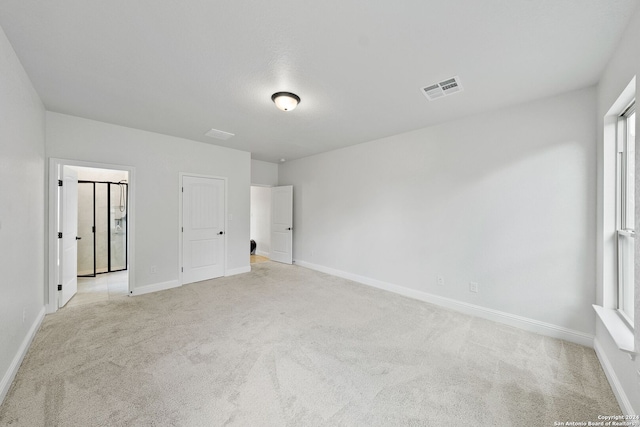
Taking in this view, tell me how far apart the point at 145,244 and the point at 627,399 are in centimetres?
547

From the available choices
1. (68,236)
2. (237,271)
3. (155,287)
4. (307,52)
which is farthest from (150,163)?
(307,52)

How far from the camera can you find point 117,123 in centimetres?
370

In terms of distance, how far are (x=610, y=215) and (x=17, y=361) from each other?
5.25 m

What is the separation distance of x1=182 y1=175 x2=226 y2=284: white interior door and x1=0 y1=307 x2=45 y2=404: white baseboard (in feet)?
6.21

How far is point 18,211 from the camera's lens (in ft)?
7.25

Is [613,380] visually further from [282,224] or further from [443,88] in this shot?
[282,224]

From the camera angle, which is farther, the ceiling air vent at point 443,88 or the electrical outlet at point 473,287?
the electrical outlet at point 473,287

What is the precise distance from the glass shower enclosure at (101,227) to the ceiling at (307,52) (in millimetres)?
2809

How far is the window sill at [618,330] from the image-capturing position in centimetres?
162

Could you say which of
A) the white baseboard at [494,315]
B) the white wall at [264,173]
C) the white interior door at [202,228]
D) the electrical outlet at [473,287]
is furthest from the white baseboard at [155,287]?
the electrical outlet at [473,287]

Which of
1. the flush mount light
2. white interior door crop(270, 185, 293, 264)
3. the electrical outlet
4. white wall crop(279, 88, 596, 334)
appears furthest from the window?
white interior door crop(270, 185, 293, 264)

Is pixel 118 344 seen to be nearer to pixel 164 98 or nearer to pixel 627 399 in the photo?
pixel 164 98

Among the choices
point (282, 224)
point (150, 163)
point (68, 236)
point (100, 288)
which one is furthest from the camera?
point (282, 224)

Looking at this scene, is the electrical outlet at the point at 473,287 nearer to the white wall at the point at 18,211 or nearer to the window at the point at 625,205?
the window at the point at 625,205
